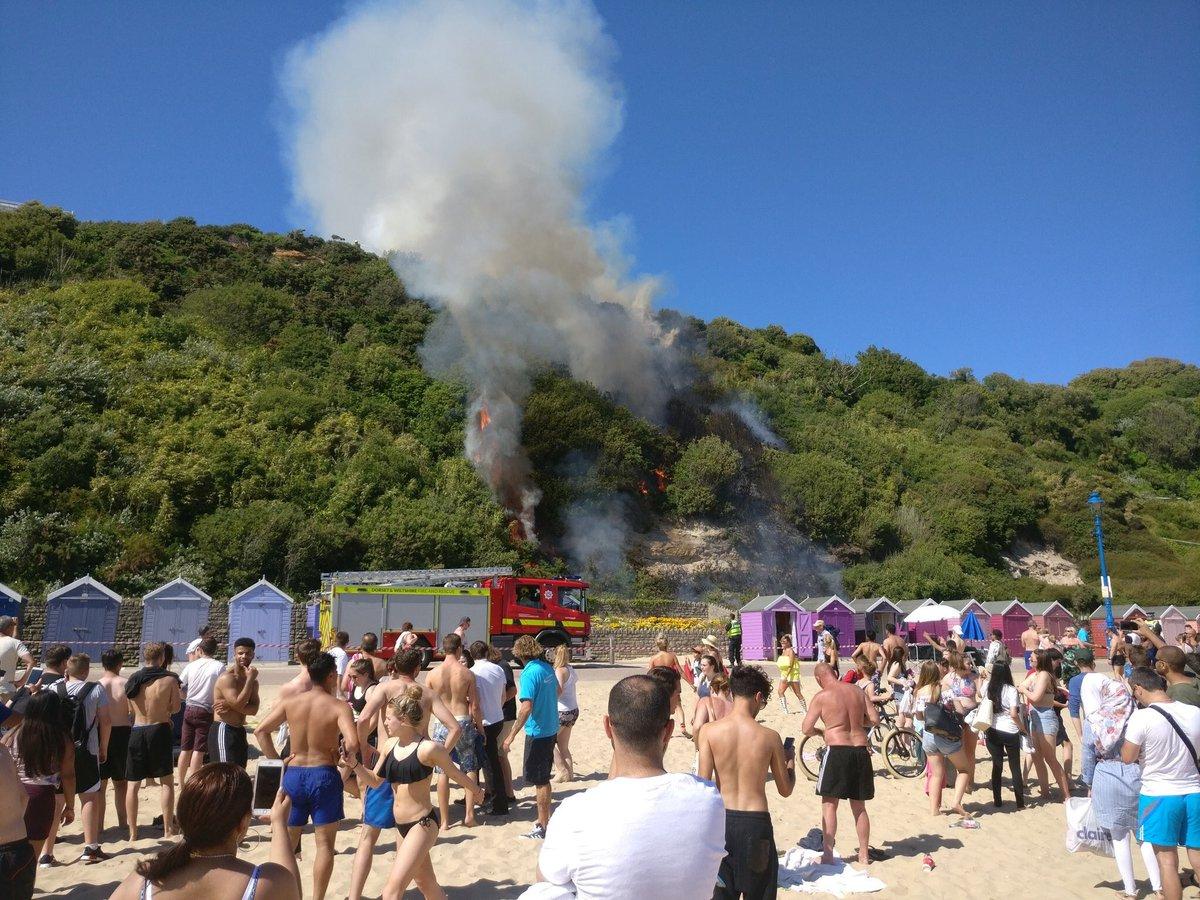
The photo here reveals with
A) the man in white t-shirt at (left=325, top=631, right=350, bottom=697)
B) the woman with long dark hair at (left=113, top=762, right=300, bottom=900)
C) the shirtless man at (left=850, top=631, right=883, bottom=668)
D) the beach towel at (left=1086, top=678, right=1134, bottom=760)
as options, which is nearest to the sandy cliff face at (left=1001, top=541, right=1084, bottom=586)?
the shirtless man at (left=850, top=631, right=883, bottom=668)

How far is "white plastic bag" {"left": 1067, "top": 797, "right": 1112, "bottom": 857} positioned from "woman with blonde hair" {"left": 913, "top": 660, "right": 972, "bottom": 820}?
6.61ft

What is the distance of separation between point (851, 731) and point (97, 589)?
68.0ft

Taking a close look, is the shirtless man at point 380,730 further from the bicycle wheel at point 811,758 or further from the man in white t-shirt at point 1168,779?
the bicycle wheel at point 811,758

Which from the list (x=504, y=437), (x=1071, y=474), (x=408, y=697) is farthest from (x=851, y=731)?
(x=1071, y=474)

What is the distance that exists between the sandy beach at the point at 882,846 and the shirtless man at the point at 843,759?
470 millimetres

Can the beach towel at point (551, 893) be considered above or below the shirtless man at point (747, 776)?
above

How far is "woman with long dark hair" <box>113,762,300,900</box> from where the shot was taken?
2.12 metres

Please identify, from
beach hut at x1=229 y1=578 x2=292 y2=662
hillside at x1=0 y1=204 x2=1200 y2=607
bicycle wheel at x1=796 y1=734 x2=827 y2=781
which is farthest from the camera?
hillside at x1=0 y1=204 x2=1200 y2=607

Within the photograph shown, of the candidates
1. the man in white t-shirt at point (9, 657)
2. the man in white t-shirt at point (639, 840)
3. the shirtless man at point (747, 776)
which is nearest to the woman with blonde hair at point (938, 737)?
the shirtless man at point (747, 776)

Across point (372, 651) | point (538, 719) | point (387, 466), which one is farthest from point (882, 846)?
point (387, 466)

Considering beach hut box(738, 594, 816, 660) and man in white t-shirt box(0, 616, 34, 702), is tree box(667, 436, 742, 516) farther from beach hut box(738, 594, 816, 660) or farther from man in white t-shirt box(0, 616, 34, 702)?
man in white t-shirt box(0, 616, 34, 702)

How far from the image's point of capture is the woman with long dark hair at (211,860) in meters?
2.12

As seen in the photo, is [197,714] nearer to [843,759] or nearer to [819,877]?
[819,877]

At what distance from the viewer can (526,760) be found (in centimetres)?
726
